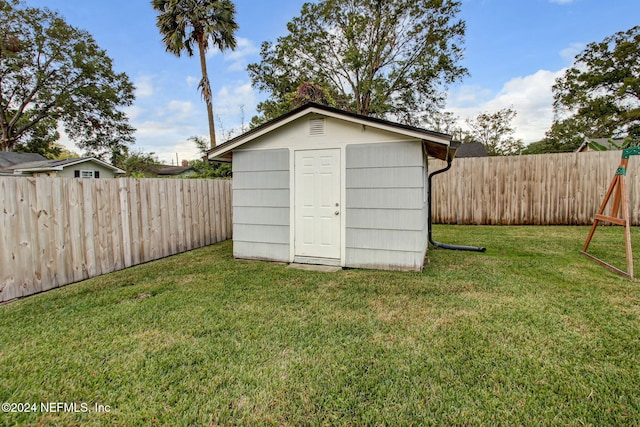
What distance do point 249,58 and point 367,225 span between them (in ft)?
55.3

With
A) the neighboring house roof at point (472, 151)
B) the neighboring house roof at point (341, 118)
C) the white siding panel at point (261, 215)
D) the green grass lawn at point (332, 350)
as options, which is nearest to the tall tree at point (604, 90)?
the neighboring house roof at point (472, 151)

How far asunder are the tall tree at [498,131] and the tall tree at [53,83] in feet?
89.1

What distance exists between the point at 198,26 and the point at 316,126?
10.8m

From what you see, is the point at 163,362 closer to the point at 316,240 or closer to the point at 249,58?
the point at 316,240

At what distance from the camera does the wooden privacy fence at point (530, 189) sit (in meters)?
8.47

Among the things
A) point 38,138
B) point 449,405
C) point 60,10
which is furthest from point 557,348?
point 38,138

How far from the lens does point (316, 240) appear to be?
5387 mm

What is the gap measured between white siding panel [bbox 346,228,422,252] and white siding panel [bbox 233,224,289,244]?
121 centimetres

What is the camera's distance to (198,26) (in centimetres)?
1261

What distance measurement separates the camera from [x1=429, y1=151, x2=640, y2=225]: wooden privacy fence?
333 inches

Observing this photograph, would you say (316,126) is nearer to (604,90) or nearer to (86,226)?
(86,226)

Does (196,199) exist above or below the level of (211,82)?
below

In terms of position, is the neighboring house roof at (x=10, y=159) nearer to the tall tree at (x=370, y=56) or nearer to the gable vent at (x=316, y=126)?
the tall tree at (x=370, y=56)

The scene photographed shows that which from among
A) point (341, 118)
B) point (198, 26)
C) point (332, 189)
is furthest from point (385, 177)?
point (198, 26)
